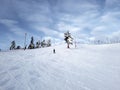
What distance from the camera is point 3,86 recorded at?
8969 mm

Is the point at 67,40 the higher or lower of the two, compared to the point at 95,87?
higher

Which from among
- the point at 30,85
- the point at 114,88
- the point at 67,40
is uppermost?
the point at 67,40

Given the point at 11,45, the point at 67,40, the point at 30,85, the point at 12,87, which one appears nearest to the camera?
the point at 12,87

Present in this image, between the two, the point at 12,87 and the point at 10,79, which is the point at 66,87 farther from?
the point at 10,79

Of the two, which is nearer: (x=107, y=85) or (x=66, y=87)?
(x=66, y=87)

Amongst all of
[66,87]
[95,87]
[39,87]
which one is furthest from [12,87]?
[95,87]

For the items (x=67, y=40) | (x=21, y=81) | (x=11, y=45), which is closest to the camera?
(x=21, y=81)

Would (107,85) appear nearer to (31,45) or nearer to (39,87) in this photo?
(39,87)

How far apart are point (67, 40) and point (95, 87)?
49243 mm

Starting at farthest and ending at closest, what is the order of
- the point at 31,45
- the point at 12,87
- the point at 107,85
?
the point at 31,45 → the point at 107,85 → the point at 12,87

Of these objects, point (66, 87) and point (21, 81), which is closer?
point (66, 87)

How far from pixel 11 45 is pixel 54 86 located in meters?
101

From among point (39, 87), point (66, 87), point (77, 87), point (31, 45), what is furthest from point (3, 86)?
point (31, 45)

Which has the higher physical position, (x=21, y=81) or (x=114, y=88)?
(x=21, y=81)
